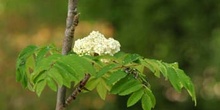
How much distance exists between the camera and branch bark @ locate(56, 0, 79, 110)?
1372mm

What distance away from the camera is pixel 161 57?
781 cm

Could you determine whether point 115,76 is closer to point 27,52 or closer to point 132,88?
point 132,88

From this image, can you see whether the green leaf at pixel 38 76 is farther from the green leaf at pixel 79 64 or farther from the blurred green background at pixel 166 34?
the blurred green background at pixel 166 34

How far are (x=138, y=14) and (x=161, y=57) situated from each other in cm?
66

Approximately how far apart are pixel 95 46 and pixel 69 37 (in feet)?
0.21

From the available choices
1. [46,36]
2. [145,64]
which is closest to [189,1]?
[46,36]

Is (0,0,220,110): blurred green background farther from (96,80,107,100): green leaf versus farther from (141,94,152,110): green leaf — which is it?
(141,94,152,110): green leaf

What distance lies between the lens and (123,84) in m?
1.36

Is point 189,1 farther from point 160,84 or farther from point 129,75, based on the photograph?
point 129,75

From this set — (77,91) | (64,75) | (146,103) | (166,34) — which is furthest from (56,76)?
(166,34)

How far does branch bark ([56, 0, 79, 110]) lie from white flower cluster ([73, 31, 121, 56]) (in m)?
0.02

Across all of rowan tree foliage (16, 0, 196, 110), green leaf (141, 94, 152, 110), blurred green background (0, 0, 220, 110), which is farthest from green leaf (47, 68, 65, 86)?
blurred green background (0, 0, 220, 110)

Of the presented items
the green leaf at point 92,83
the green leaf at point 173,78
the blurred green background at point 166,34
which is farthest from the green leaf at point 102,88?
the blurred green background at point 166,34

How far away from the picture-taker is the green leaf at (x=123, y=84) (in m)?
1.36
